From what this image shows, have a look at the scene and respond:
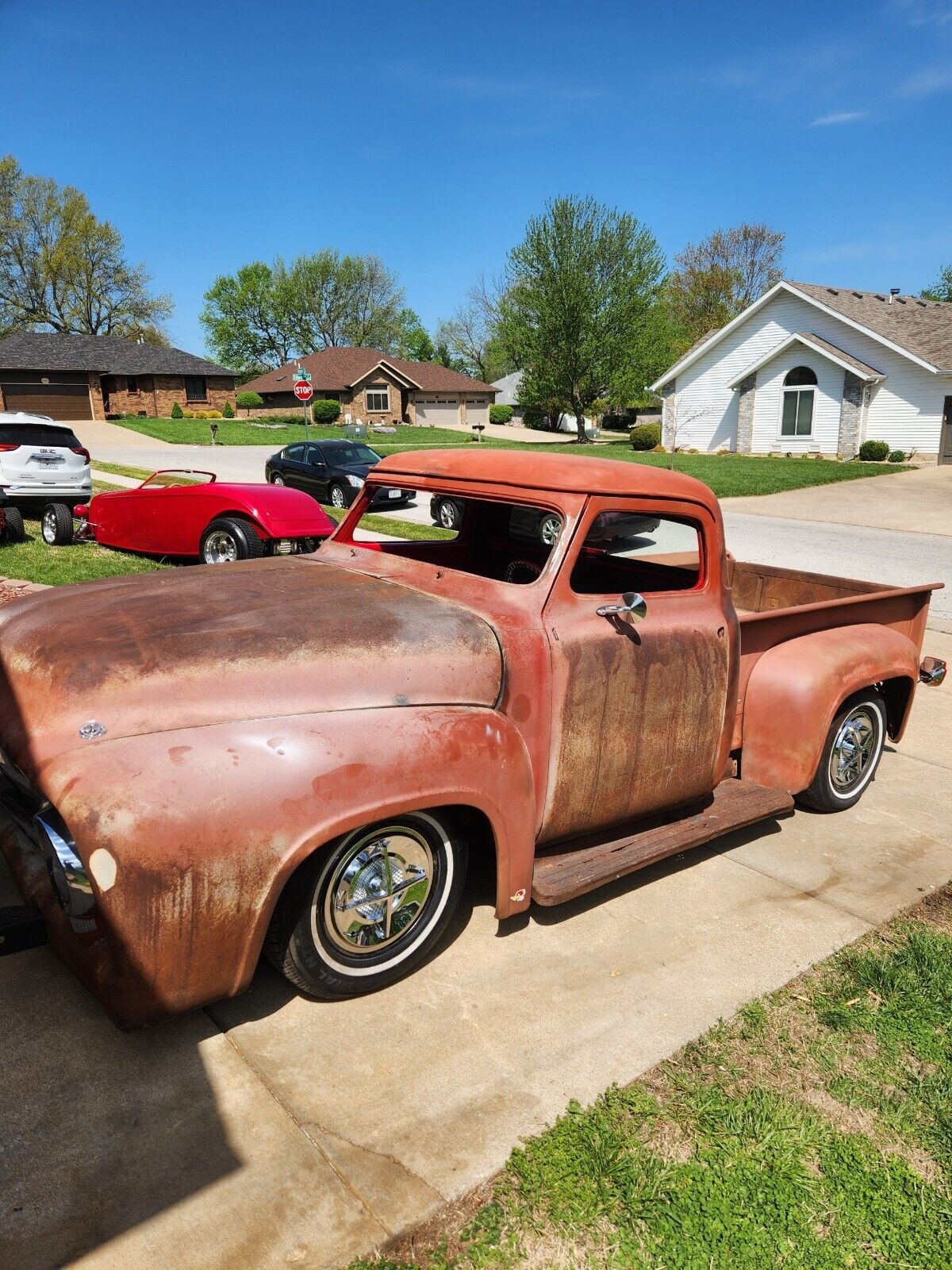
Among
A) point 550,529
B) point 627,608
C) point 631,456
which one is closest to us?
point 627,608

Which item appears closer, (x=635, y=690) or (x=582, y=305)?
(x=635, y=690)

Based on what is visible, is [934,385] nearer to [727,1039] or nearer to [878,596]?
[878,596]

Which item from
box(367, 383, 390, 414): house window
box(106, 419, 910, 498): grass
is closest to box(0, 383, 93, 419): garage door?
box(106, 419, 910, 498): grass

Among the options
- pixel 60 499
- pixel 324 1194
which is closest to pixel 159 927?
pixel 324 1194

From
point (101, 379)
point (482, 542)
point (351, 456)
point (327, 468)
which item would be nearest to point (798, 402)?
point (351, 456)

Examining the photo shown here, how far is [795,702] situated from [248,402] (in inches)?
2186

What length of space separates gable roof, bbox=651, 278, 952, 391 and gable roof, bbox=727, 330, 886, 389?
97cm

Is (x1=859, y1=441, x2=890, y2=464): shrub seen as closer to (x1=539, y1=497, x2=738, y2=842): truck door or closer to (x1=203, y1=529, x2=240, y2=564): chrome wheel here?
(x1=203, y1=529, x2=240, y2=564): chrome wheel

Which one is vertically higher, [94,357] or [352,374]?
[94,357]

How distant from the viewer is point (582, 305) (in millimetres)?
38969

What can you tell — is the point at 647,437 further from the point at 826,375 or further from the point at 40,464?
the point at 40,464

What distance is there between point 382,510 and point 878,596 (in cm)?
1094

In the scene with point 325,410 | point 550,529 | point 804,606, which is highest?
point 325,410

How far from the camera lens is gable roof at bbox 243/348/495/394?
173ft
